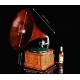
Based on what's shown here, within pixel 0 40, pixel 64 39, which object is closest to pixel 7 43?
pixel 0 40

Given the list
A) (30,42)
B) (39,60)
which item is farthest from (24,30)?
(39,60)

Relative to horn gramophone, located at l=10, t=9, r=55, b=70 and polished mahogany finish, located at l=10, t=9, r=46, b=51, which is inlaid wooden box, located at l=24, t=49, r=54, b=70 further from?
polished mahogany finish, located at l=10, t=9, r=46, b=51

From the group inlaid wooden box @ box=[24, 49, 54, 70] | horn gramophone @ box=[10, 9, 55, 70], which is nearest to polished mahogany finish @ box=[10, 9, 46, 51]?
horn gramophone @ box=[10, 9, 55, 70]

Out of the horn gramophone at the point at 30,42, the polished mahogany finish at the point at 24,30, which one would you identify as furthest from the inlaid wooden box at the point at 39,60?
the polished mahogany finish at the point at 24,30

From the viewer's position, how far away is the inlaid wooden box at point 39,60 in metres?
1.80

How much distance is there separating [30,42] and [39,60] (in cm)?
19

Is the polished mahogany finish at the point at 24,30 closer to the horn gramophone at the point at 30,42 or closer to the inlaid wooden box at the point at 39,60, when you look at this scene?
the horn gramophone at the point at 30,42

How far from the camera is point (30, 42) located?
1.84m

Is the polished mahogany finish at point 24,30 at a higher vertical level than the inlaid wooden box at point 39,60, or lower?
higher

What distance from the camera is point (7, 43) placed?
1853mm

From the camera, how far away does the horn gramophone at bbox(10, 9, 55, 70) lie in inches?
71.1
